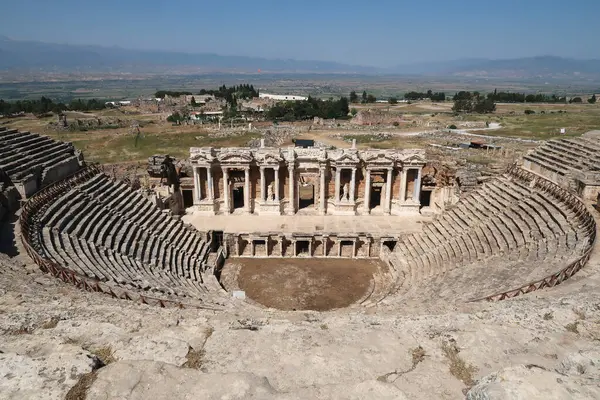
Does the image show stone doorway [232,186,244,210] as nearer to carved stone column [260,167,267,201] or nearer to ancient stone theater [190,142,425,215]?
ancient stone theater [190,142,425,215]

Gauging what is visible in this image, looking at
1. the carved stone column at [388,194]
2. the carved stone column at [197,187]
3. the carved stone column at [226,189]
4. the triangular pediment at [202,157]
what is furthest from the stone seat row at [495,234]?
the carved stone column at [197,187]

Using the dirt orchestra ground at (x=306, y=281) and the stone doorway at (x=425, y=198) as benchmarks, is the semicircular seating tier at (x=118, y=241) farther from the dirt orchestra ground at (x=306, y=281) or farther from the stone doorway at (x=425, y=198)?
the stone doorway at (x=425, y=198)

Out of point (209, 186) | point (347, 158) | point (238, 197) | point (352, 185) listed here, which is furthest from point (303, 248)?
point (238, 197)

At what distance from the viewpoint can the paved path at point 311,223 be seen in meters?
34.0

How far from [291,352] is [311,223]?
24.7 meters

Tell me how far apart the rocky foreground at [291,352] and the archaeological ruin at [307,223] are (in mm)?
3368

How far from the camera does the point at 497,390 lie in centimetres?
736

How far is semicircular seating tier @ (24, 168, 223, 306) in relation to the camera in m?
20.4

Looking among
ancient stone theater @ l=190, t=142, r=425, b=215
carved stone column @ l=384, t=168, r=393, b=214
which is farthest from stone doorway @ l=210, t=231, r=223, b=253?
carved stone column @ l=384, t=168, r=393, b=214

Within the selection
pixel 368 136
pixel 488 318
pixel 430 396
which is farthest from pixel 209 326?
pixel 368 136

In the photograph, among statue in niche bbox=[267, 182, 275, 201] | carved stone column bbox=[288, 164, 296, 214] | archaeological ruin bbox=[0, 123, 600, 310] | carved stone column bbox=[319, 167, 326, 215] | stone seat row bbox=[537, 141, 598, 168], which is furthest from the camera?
statue in niche bbox=[267, 182, 275, 201]

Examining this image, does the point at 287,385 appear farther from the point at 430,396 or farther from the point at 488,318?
the point at 488,318

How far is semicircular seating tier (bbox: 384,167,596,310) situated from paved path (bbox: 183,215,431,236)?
9.05 ft

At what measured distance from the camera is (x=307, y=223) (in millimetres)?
35812
